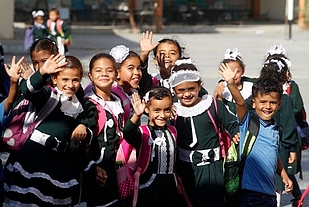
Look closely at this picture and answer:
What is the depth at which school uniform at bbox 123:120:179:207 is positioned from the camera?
510 cm

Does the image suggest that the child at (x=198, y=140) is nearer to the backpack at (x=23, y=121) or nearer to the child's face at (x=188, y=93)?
the child's face at (x=188, y=93)

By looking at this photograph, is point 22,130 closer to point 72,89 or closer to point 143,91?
point 72,89

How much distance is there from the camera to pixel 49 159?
16.1ft

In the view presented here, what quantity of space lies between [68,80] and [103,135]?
1.48 ft

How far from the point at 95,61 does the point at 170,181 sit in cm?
96

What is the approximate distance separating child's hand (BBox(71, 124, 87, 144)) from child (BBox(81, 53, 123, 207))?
0.13 m

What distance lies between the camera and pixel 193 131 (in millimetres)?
5262

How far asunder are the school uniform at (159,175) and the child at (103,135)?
0.67 ft

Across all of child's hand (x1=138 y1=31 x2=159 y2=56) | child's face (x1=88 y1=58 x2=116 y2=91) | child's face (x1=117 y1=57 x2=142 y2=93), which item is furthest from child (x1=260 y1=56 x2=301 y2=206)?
child's face (x1=88 y1=58 x2=116 y2=91)

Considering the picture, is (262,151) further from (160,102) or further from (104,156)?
(104,156)

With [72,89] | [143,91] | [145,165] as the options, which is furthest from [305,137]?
[72,89]

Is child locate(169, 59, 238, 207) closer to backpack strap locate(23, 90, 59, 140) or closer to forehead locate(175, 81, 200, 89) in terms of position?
forehead locate(175, 81, 200, 89)

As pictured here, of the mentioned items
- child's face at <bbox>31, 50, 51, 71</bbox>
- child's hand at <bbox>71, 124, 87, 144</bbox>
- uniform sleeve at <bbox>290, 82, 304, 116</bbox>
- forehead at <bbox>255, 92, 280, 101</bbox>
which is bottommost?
child's hand at <bbox>71, 124, 87, 144</bbox>

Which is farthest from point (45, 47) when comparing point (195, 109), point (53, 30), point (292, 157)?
point (53, 30)
